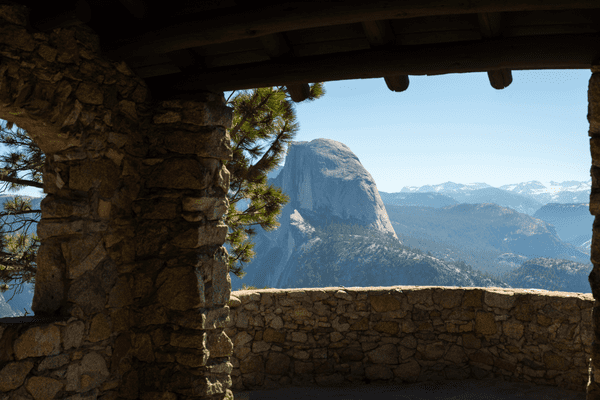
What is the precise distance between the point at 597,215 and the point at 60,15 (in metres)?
2.76

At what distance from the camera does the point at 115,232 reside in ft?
8.41

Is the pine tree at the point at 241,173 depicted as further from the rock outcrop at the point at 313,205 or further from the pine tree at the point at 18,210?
the rock outcrop at the point at 313,205

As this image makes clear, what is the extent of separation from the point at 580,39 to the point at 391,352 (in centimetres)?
358

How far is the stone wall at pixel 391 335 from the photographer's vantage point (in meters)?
4.35

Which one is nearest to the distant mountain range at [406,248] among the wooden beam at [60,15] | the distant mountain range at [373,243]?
the distant mountain range at [373,243]

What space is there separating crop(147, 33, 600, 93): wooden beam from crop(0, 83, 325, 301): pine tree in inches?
89.3

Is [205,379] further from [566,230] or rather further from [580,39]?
[566,230]

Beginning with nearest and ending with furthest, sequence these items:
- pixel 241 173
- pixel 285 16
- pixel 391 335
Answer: pixel 285 16, pixel 391 335, pixel 241 173

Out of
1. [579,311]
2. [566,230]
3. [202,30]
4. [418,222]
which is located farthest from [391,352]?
[566,230]

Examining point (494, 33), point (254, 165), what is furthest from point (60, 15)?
point (254, 165)

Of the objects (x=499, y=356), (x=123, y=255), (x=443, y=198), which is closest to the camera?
(x=123, y=255)

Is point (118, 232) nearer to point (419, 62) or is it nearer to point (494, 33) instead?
point (419, 62)

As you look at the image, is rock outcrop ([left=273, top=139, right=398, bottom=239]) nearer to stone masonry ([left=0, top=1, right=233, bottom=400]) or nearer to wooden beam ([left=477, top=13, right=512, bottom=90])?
→ stone masonry ([left=0, top=1, right=233, bottom=400])

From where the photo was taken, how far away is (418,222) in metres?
102
